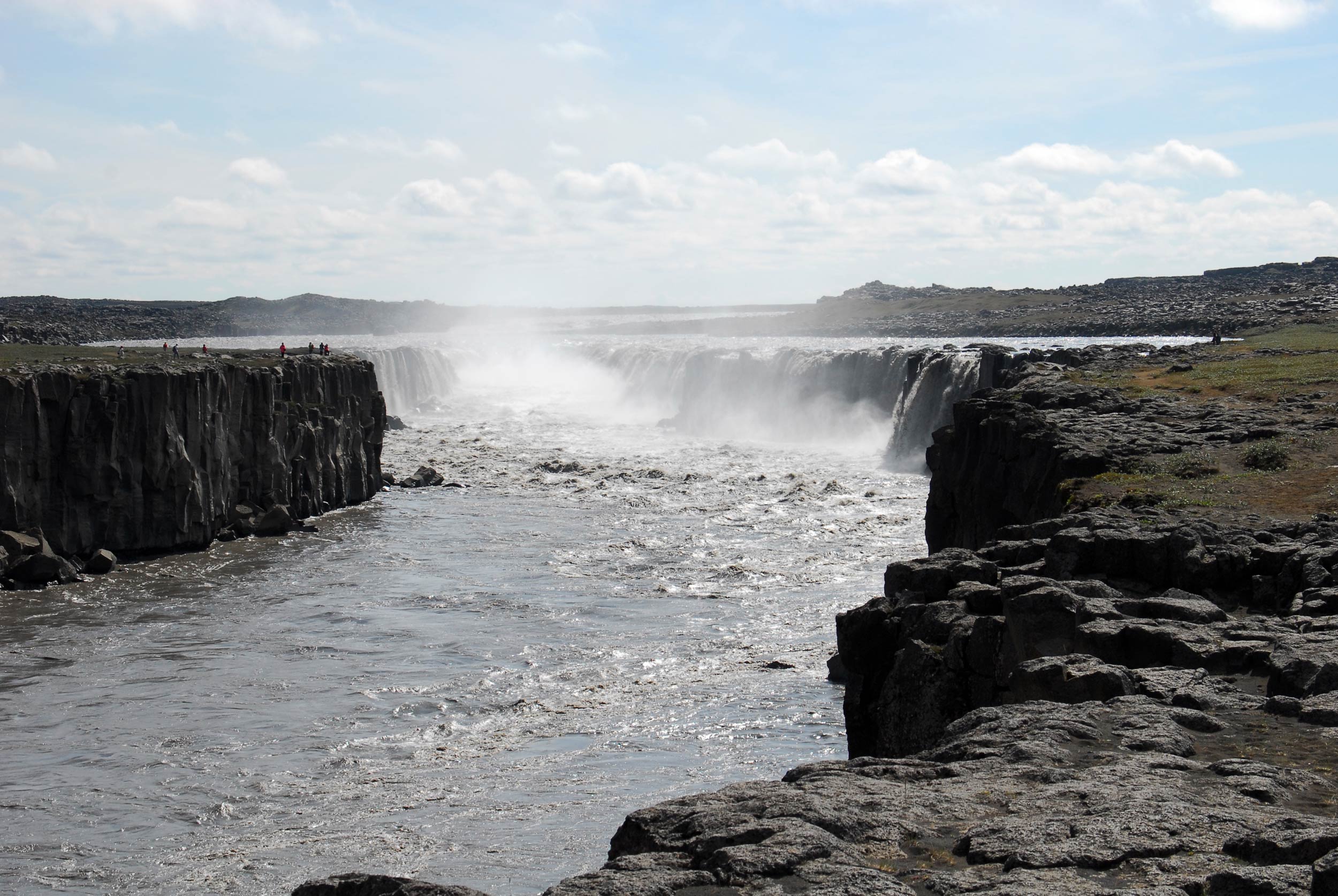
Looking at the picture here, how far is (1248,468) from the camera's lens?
26.5 m

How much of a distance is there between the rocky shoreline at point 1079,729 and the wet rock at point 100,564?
28.4m

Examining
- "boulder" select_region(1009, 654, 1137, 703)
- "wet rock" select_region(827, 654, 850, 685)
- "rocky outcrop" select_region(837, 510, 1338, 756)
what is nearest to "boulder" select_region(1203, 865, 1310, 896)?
"rocky outcrop" select_region(837, 510, 1338, 756)

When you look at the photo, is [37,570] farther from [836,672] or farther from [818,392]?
[818,392]

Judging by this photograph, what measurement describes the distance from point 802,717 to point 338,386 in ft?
127

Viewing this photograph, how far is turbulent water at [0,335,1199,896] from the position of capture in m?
19.8

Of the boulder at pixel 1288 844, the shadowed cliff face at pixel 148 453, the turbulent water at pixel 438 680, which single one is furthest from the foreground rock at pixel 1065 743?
the shadowed cliff face at pixel 148 453

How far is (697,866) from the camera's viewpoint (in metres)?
10.3

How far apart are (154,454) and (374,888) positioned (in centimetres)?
3642

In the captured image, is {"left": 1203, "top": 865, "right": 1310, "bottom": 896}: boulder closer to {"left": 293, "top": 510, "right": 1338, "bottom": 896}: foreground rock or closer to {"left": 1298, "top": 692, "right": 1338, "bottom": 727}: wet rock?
{"left": 293, "top": 510, "right": 1338, "bottom": 896}: foreground rock

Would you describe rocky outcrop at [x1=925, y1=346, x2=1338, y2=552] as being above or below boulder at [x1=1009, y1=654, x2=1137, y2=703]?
above

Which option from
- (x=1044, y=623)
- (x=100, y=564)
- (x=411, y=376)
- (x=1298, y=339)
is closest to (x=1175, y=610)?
(x=1044, y=623)

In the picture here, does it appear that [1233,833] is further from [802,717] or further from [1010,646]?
[802,717]

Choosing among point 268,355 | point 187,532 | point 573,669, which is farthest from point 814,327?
point 573,669

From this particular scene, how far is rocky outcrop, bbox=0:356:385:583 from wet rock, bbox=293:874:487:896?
33163 mm
